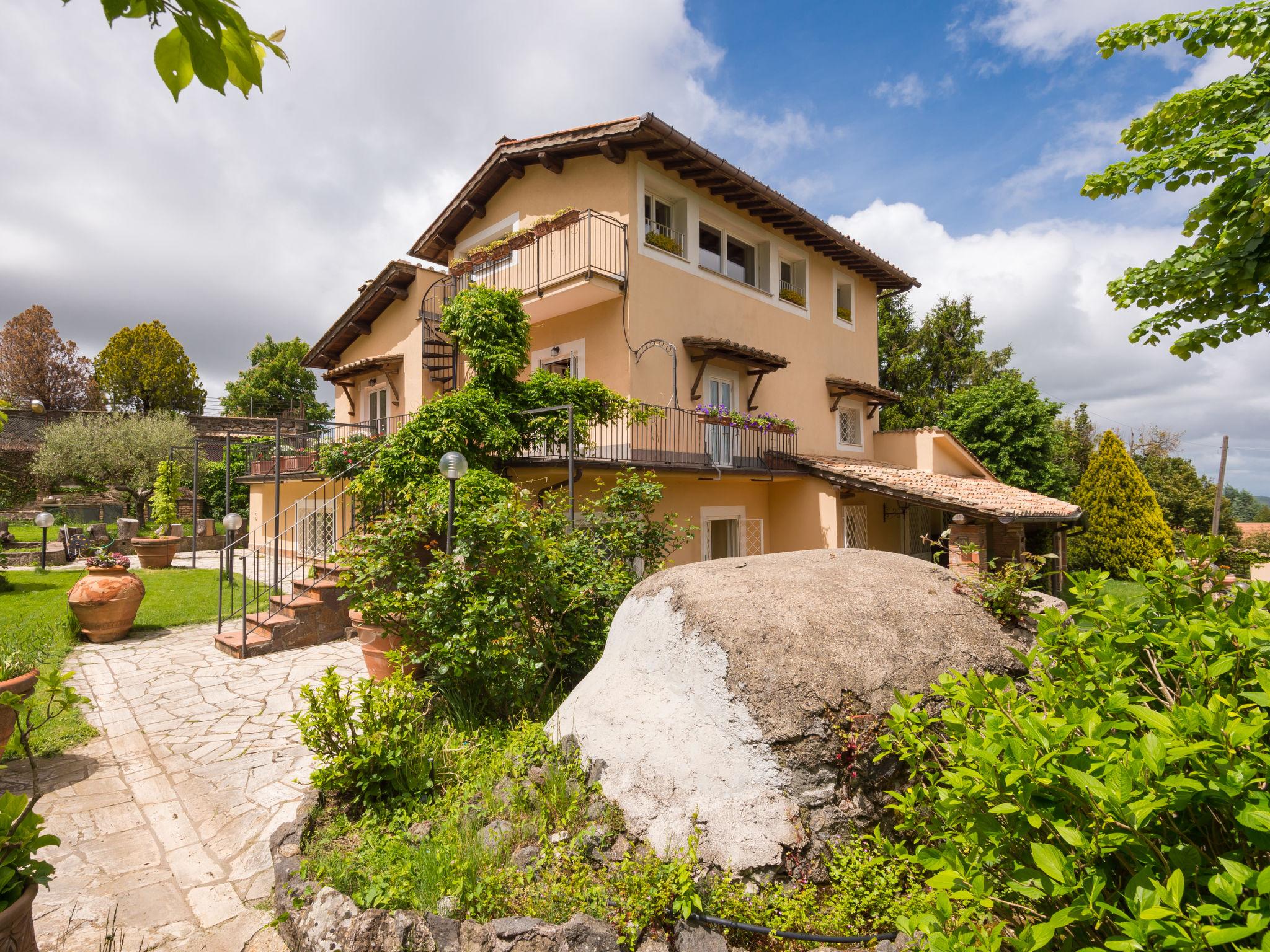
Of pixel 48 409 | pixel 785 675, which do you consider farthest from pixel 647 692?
pixel 48 409

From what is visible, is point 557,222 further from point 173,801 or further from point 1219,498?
point 1219,498

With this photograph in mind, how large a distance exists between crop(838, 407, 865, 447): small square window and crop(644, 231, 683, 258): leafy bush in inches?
297

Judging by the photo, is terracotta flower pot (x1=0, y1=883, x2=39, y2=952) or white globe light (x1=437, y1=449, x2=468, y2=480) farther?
white globe light (x1=437, y1=449, x2=468, y2=480)

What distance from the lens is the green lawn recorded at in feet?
20.0

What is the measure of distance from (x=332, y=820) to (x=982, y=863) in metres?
3.85

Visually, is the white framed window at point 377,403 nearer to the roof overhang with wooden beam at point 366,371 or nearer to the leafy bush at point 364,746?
the roof overhang with wooden beam at point 366,371

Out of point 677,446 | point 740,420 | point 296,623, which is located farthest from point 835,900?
point 740,420

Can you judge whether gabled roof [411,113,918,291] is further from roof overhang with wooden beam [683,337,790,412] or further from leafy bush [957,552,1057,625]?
leafy bush [957,552,1057,625]

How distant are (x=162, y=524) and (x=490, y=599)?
20.6 m

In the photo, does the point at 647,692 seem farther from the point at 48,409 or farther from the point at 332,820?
the point at 48,409

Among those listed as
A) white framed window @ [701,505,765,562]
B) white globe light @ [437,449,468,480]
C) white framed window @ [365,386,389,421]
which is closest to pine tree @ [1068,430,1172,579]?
white framed window @ [701,505,765,562]

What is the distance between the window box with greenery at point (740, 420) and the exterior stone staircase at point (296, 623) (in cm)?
733

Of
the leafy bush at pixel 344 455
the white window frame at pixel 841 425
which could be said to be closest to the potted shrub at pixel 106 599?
the leafy bush at pixel 344 455

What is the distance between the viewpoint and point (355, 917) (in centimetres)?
290
